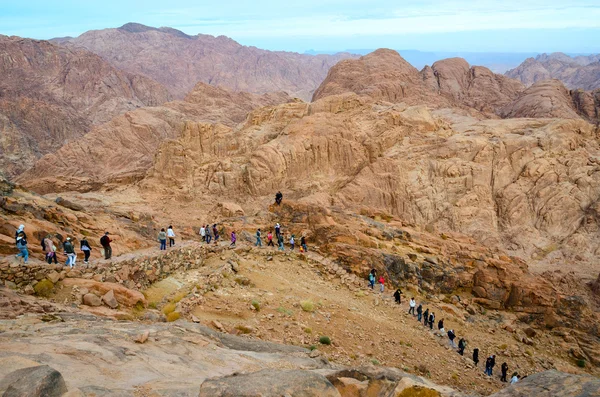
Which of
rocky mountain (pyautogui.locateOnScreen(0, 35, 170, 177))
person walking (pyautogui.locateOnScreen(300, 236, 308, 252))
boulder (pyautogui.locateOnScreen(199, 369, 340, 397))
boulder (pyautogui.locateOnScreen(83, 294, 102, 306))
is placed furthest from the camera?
rocky mountain (pyautogui.locateOnScreen(0, 35, 170, 177))

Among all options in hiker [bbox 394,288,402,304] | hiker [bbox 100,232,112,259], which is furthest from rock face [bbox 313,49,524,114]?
hiker [bbox 100,232,112,259]

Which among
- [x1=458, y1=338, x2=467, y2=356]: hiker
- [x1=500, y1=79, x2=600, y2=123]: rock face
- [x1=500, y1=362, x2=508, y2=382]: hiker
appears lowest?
[x1=500, y1=362, x2=508, y2=382]: hiker

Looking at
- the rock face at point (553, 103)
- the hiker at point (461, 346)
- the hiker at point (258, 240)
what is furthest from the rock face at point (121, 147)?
the rock face at point (553, 103)

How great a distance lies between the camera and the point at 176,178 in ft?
112

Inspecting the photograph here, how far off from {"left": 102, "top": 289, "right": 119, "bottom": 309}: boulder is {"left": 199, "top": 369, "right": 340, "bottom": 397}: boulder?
248 inches

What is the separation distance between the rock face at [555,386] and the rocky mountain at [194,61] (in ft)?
460

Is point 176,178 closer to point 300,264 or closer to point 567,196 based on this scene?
point 300,264

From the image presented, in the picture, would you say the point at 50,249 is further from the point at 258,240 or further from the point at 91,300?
the point at 258,240

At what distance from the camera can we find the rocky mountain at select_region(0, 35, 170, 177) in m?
76.1

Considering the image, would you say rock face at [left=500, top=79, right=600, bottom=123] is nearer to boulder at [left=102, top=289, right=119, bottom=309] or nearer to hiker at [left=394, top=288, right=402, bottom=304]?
hiker at [left=394, top=288, right=402, bottom=304]

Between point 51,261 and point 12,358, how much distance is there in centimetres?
747

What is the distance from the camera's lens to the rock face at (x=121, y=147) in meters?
46.8

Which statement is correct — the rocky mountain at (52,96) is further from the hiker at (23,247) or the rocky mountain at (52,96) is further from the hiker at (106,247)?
the hiker at (23,247)

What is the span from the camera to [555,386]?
6465mm
